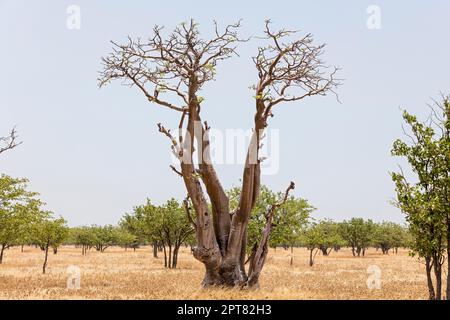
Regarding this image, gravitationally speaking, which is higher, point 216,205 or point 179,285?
point 216,205

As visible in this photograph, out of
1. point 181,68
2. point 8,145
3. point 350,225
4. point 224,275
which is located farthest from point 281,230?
point 350,225

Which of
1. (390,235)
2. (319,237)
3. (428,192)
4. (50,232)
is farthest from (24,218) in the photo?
(390,235)

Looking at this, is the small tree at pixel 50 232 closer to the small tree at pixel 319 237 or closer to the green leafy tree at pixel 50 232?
the green leafy tree at pixel 50 232

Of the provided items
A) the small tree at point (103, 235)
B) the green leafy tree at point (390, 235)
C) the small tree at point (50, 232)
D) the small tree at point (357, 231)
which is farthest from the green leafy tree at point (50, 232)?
the green leafy tree at point (390, 235)

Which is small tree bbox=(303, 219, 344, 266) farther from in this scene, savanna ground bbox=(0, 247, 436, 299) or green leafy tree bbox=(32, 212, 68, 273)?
green leafy tree bbox=(32, 212, 68, 273)

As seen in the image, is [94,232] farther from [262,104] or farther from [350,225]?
[262,104]

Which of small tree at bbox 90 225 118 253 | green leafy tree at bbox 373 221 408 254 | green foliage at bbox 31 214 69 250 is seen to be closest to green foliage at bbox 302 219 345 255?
green leafy tree at bbox 373 221 408 254

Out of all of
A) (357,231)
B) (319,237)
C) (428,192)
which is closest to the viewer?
(428,192)

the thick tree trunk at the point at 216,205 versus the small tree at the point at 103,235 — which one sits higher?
the thick tree trunk at the point at 216,205

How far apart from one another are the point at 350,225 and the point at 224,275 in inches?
3102

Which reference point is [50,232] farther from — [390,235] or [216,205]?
[390,235]

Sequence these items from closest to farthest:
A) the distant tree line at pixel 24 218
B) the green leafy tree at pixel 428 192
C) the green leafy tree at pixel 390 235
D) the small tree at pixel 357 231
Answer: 1. the green leafy tree at pixel 428 192
2. the distant tree line at pixel 24 218
3. the small tree at pixel 357 231
4. the green leafy tree at pixel 390 235
